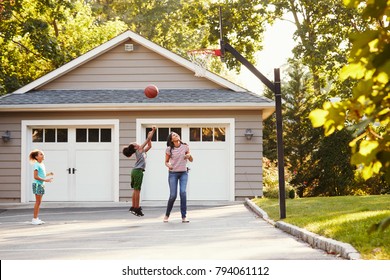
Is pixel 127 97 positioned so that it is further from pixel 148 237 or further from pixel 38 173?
pixel 148 237

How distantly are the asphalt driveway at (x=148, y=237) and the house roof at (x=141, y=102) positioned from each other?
139 inches

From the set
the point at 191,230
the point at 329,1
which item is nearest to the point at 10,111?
the point at 191,230

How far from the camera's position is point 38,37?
2370 cm

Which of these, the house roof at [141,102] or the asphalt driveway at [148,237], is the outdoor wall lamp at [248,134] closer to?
the house roof at [141,102]

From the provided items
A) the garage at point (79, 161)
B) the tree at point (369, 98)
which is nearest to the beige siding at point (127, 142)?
the garage at point (79, 161)

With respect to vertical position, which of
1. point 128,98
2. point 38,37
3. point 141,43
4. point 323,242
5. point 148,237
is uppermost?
point 38,37

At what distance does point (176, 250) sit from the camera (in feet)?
27.7

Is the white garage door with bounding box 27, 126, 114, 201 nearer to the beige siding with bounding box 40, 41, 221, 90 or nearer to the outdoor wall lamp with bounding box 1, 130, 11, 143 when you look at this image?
the outdoor wall lamp with bounding box 1, 130, 11, 143

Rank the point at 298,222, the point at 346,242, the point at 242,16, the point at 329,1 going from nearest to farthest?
the point at 346,242
the point at 298,222
the point at 329,1
the point at 242,16

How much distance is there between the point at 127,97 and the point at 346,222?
1066 cm

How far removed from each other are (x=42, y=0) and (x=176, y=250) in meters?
16.4

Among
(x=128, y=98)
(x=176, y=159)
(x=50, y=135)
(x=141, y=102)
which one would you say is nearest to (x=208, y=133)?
(x=141, y=102)

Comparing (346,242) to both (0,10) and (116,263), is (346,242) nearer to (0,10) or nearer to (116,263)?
(116,263)

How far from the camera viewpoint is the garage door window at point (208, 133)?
19.1 m
